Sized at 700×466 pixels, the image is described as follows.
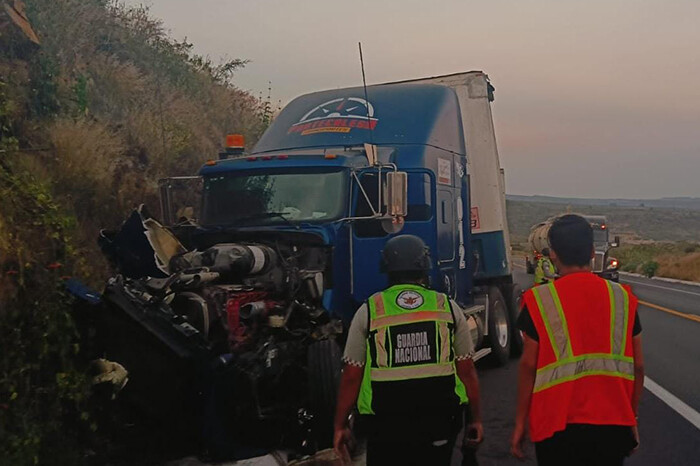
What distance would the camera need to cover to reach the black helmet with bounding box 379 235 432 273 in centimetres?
380

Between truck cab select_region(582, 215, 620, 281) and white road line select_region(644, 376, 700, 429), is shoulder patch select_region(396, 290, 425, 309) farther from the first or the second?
truck cab select_region(582, 215, 620, 281)

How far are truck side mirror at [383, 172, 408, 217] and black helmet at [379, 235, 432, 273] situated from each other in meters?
3.43

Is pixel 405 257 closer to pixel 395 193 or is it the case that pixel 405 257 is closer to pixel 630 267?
pixel 395 193

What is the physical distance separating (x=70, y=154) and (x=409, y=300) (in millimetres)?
7237

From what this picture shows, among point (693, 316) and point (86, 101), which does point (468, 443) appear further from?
point (693, 316)

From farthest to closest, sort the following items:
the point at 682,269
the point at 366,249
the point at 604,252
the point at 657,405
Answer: the point at 682,269, the point at 604,252, the point at 657,405, the point at 366,249

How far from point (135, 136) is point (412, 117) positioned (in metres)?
5.41

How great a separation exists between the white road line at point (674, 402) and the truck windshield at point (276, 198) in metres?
3.92

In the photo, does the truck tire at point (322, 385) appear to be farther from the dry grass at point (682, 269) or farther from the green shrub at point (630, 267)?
the green shrub at point (630, 267)

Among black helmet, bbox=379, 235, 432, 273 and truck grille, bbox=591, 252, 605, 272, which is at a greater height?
black helmet, bbox=379, 235, 432, 273

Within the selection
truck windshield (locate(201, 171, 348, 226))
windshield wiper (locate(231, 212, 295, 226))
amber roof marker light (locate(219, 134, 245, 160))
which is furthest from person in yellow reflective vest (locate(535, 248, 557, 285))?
windshield wiper (locate(231, 212, 295, 226))

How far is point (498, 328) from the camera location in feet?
35.4

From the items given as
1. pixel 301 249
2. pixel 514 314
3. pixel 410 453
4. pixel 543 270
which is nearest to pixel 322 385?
pixel 301 249

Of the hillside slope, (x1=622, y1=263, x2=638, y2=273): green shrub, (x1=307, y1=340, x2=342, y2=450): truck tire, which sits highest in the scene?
(x1=307, y1=340, x2=342, y2=450): truck tire
